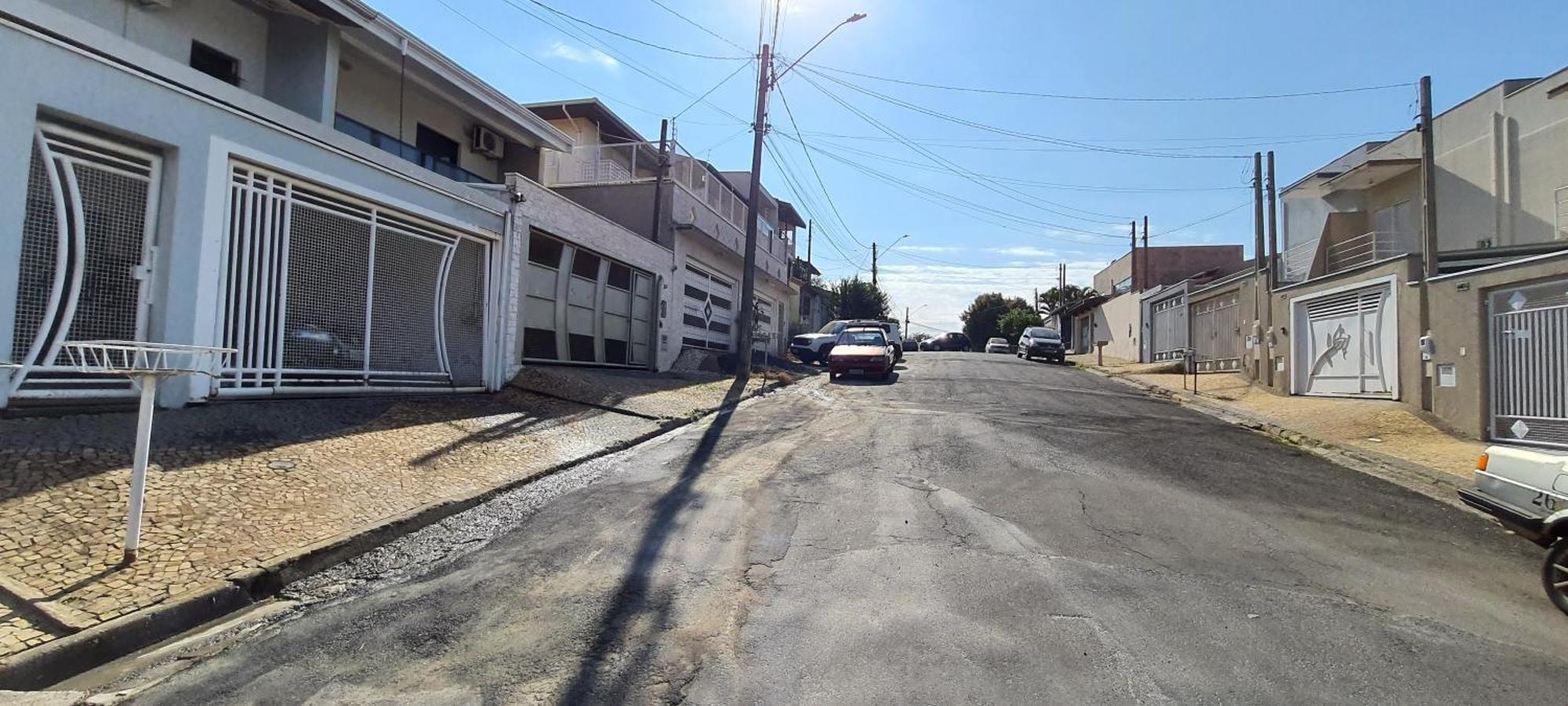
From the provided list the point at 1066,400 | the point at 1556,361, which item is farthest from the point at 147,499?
the point at 1556,361

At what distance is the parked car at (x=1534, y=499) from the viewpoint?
4598 millimetres

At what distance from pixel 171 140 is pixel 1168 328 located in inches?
1158

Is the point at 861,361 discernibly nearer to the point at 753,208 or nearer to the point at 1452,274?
the point at 753,208

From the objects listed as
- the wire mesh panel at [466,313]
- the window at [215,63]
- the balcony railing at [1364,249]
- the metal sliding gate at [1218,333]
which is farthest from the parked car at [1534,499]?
the balcony railing at [1364,249]

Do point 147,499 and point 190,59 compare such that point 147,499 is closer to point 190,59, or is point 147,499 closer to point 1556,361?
point 190,59

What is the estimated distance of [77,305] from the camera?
6684 mm

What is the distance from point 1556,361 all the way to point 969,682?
12.3 metres

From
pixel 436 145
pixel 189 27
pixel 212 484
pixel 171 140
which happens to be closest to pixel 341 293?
pixel 171 140

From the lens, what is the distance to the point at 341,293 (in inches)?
370

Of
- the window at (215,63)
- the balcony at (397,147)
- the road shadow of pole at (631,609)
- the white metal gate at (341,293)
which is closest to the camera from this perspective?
the road shadow of pole at (631,609)

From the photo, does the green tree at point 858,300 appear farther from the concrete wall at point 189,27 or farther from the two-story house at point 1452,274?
the concrete wall at point 189,27

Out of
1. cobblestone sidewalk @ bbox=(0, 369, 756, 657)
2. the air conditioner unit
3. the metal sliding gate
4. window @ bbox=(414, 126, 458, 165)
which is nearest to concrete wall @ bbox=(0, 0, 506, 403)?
cobblestone sidewalk @ bbox=(0, 369, 756, 657)

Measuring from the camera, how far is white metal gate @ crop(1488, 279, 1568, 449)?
10.2 metres

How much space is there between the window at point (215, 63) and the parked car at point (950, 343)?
1905 inches
